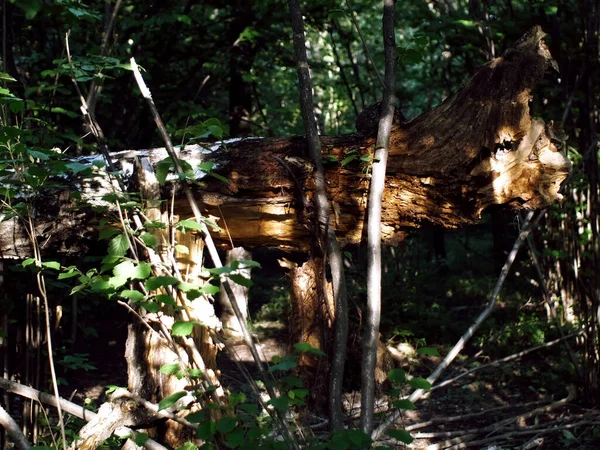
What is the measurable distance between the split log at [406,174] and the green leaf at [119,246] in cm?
43

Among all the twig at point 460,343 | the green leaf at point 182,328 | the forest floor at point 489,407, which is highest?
the green leaf at point 182,328

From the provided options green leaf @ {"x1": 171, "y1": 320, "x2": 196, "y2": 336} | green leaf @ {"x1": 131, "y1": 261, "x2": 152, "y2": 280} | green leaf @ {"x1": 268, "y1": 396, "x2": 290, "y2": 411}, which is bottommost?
green leaf @ {"x1": 268, "y1": 396, "x2": 290, "y2": 411}

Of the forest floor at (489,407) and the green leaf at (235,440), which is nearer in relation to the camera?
the green leaf at (235,440)

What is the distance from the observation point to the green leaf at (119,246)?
221cm

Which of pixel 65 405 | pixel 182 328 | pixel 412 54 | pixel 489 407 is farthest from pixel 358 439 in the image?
pixel 489 407

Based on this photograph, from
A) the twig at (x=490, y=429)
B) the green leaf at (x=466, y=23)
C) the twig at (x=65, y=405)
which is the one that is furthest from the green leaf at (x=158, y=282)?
the green leaf at (x=466, y=23)

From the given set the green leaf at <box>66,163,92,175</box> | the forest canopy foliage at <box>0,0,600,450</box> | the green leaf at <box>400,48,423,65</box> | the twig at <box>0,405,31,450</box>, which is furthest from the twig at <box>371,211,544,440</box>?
the green leaf at <box>66,163,92,175</box>

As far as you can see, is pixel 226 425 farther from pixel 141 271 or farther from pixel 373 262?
pixel 373 262

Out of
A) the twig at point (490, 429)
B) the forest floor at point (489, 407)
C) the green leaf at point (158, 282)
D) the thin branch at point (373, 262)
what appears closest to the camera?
the green leaf at point (158, 282)

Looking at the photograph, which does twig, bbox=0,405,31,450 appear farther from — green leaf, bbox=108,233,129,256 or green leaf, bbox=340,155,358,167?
green leaf, bbox=340,155,358,167

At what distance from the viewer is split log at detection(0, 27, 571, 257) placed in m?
2.60

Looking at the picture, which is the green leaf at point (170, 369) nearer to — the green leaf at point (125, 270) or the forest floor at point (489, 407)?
the green leaf at point (125, 270)

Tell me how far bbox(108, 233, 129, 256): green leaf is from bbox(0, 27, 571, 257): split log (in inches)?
16.9

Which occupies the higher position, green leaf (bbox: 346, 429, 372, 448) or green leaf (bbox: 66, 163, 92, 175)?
green leaf (bbox: 66, 163, 92, 175)
